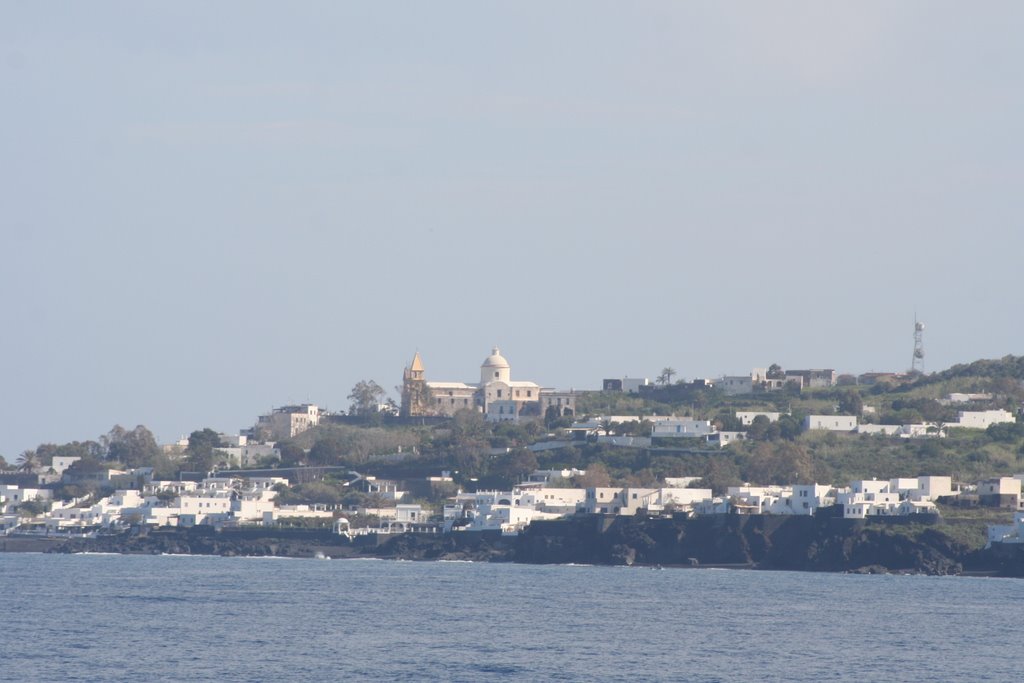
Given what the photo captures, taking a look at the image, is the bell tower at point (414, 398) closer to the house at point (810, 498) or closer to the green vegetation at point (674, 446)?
the green vegetation at point (674, 446)

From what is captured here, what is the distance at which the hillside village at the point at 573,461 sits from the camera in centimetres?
12625

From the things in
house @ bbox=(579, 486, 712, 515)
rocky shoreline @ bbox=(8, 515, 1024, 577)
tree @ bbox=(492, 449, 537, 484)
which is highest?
tree @ bbox=(492, 449, 537, 484)

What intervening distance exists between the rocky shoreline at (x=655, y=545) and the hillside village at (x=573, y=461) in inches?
69.7

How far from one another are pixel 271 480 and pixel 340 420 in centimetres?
3909

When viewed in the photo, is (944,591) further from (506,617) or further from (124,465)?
(124,465)

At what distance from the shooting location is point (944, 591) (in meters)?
88.4

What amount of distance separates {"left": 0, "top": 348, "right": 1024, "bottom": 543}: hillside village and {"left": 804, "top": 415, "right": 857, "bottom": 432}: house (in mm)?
166

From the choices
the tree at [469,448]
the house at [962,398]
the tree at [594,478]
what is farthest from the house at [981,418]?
the tree at [469,448]

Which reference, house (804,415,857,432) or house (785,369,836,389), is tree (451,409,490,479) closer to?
house (804,415,857,432)

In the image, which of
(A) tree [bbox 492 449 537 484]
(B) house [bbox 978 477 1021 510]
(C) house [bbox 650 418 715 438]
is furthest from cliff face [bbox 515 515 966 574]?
(C) house [bbox 650 418 715 438]

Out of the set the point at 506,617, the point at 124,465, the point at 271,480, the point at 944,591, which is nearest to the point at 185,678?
the point at 506,617

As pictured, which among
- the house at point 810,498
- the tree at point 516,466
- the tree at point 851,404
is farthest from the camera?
the tree at point 851,404

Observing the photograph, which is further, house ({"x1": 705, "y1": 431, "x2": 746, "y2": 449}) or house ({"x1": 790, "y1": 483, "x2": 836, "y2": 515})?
house ({"x1": 705, "y1": 431, "x2": 746, "y2": 449})

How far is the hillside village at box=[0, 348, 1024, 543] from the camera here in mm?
126250
